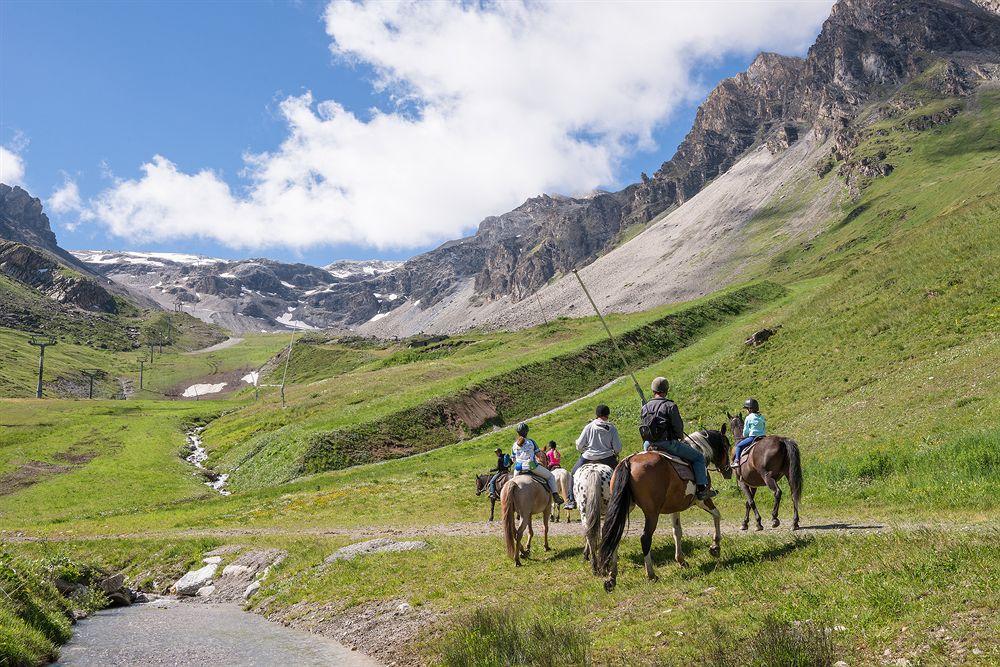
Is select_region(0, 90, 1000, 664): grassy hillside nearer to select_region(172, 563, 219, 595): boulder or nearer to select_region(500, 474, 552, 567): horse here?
select_region(500, 474, 552, 567): horse

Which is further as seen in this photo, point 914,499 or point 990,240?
point 990,240

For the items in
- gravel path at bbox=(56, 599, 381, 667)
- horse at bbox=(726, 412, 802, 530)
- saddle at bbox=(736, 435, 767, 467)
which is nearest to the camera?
gravel path at bbox=(56, 599, 381, 667)

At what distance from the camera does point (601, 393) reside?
80750 mm

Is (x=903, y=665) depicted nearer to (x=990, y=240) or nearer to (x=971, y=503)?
(x=971, y=503)

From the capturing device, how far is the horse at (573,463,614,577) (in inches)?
653

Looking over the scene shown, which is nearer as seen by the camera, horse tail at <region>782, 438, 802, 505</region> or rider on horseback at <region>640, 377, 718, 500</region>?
rider on horseback at <region>640, 377, 718, 500</region>

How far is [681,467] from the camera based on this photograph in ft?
50.1

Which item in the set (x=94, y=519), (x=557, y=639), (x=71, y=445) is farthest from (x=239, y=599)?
(x=71, y=445)

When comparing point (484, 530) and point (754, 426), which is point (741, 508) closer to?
point (754, 426)

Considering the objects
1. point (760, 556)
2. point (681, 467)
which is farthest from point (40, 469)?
point (760, 556)

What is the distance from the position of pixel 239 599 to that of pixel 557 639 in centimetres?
1862

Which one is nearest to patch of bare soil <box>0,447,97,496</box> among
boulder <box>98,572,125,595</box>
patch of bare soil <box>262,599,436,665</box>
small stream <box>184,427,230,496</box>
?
small stream <box>184,427,230,496</box>

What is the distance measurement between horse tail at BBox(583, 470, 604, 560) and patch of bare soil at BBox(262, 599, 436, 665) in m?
4.67

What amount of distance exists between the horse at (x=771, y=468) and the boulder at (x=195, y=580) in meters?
22.9
